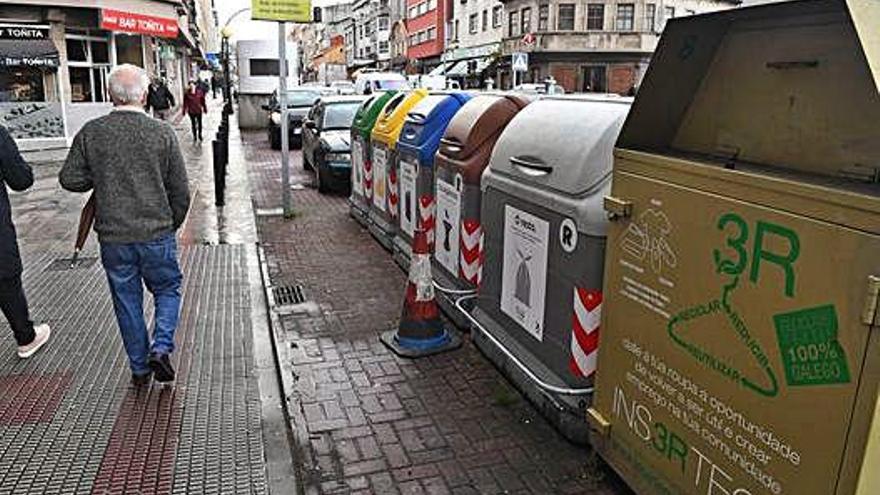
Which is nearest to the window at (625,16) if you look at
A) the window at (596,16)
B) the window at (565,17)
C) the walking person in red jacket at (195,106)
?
the window at (596,16)

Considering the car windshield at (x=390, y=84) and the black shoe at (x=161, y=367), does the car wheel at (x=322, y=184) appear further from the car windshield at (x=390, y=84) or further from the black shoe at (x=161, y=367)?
the car windshield at (x=390, y=84)

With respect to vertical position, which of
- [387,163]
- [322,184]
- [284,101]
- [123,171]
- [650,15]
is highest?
[650,15]

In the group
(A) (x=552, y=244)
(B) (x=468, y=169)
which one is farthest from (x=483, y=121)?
(A) (x=552, y=244)

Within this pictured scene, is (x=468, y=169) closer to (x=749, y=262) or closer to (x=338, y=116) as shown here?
(x=749, y=262)

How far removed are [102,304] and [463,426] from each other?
3620 mm

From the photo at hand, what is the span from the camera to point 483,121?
17.0ft

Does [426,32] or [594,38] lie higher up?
[426,32]

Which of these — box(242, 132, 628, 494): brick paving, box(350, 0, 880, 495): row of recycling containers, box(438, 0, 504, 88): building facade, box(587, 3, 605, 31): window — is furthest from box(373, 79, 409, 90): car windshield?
box(350, 0, 880, 495): row of recycling containers

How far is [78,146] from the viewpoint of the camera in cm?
402

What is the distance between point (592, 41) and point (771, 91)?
44.8 metres

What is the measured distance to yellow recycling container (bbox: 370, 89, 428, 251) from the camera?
24.5 ft

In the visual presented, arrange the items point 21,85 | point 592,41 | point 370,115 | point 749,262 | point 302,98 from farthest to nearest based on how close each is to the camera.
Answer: point 592,41 < point 302,98 < point 21,85 < point 370,115 < point 749,262

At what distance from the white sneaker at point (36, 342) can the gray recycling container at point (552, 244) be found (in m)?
3.18

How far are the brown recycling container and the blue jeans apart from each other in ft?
6.86
